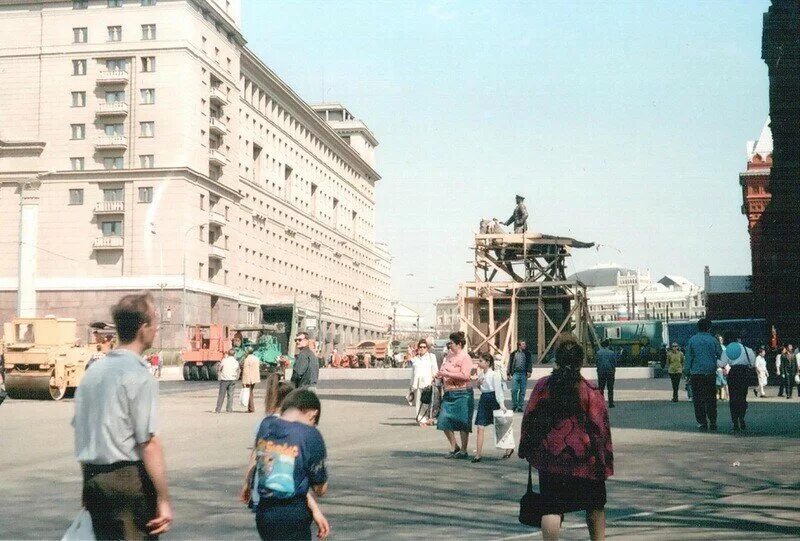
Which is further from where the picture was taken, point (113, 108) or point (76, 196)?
point (76, 196)

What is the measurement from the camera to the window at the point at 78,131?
222 ft

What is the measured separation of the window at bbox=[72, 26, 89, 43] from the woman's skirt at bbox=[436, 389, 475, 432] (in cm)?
6019

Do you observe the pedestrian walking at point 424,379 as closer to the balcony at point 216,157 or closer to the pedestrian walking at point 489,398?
the pedestrian walking at point 489,398

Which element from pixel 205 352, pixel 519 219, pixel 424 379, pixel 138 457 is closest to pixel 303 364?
pixel 424 379

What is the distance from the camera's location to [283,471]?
4855 millimetres

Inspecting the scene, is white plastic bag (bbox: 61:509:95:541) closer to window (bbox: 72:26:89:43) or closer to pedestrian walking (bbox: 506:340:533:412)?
pedestrian walking (bbox: 506:340:533:412)

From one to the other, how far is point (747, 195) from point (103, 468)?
58.5m

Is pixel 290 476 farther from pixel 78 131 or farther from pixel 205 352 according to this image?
pixel 78 131

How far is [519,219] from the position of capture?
132ft

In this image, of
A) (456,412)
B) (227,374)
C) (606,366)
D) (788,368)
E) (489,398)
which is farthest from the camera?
(788,368)

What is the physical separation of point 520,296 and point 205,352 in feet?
59.9

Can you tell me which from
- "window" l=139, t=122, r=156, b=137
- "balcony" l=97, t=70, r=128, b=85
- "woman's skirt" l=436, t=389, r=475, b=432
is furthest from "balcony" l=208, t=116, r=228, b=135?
"woman's skirt" l=436, t=389, r=475, b=432

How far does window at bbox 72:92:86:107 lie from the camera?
67.6 meters

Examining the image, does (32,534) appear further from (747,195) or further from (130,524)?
(747,195)
